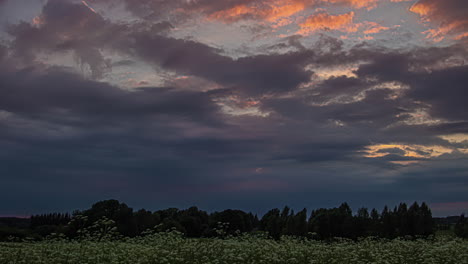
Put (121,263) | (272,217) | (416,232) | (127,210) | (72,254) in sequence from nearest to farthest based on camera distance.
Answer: (121,263) < (72,254) < (127,210) < (416,232) < (272,217)

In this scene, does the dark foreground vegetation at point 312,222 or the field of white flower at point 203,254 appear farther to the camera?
the dark foreground vegetation at point 312,222

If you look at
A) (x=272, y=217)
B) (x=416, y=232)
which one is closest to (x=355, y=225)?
(x=416, y=232)

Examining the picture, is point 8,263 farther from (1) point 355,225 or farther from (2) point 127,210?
(1) point 355,225

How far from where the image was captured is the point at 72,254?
21.7m

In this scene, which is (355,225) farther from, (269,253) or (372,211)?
(269,253)

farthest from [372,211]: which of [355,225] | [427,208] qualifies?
[427,208]

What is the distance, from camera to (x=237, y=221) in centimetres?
8525

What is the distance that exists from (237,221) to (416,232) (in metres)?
34.0

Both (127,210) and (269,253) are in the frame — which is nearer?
(269,253)

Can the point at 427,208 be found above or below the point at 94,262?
above

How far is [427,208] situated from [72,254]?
70868 millimetres

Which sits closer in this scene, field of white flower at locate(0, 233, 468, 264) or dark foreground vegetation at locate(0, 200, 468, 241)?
field of white flower at locate(0, 233, 468, 264)

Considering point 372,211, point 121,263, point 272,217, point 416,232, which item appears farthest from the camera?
point 272,217

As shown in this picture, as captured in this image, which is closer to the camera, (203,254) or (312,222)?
(203,254)
